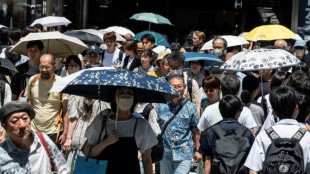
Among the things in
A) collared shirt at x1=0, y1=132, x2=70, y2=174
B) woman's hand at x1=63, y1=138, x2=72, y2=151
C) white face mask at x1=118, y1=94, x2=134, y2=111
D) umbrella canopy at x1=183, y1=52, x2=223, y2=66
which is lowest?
woman's hand at x1=63, y1=138, x2=72, y2=151

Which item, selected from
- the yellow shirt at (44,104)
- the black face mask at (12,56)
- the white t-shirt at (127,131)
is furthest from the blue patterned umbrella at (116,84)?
the black face mask at (12,56)

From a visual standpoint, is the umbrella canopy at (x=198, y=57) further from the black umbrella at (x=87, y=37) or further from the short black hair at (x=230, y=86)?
the black umbrella at (x=87, y=37)

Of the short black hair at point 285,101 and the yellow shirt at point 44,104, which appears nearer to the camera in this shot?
A: the short black hair at point 285,101

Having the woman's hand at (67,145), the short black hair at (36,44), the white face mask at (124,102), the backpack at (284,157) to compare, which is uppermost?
the short black hair at (36,44)

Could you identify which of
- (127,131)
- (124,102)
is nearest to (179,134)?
(127,131)

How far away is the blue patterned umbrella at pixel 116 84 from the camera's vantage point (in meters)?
5.95

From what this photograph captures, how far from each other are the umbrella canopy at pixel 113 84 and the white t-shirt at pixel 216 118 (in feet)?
4.28

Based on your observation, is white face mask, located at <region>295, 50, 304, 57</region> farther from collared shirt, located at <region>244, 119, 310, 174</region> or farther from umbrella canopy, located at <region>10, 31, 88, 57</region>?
collared shirt, located at <region>244, 119, 310, 174</region>

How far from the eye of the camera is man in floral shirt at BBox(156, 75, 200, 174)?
27.2 ft

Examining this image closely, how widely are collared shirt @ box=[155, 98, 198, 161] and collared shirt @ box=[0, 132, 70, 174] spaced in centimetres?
280

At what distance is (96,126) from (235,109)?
1410mm

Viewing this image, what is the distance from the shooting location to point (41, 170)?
18.2 ft

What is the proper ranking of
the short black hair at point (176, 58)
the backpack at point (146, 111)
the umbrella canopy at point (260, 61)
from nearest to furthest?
the backpack at point (146, 111) → the umbrella canopy at point (260, 61) → the short black hair at point (176, 58)

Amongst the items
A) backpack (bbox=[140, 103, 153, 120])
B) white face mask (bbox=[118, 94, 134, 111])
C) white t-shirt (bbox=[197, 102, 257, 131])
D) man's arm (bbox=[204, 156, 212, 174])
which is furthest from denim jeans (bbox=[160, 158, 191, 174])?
white face mask (bbox=[118, 94, 134, 111])
